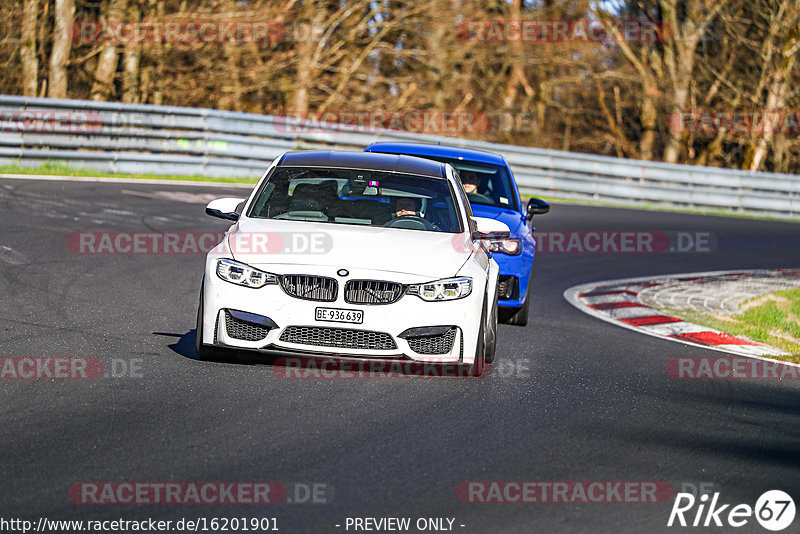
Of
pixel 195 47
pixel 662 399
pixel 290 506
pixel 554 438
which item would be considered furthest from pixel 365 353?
pixel 195 47

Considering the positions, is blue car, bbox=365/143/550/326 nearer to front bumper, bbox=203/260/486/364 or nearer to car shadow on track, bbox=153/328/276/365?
car shadow on track, bbox=153/328/276/365

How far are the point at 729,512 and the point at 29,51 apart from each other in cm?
2321

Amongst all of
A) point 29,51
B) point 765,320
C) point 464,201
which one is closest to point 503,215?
point 464,201

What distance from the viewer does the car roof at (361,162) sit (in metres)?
8.62

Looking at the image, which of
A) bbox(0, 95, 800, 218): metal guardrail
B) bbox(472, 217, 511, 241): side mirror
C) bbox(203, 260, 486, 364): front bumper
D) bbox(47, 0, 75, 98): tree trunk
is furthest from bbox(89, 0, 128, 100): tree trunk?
bbox(203, 260, 486, 364): front bumper

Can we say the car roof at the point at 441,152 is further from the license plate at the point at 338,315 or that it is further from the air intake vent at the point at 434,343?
the license plate at the point at 338,315

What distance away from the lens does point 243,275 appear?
24.2 ft

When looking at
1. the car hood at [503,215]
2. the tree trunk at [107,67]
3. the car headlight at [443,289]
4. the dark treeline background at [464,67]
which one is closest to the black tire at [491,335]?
the car headlight at [443,289]

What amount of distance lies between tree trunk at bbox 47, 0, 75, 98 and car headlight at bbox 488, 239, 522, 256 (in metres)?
17.0

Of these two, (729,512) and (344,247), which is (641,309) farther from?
(729,512)

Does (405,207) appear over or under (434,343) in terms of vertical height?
over

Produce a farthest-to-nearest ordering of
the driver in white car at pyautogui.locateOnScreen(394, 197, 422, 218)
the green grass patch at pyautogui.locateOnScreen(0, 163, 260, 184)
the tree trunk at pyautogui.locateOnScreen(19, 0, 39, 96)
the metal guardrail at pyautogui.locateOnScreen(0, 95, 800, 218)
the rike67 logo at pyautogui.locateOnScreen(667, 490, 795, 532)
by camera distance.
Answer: the tree trunk at pyautogui.locateOnScreen(19, 0, 39, 96) < the metal guardrail at pyautogui.locateOnScreen(0, 95, 800, 218) < the green grass patch at pyautogui.locateOnScreen(0, 163, 260, 184) < the driver in white car at pyautogui.locateOnScreen(394, 197, 422, 218) < the rike67 logo at pyautogui.locateOnScreen(667, 490, 795, 532)

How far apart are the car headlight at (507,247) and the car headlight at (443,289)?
9.90 ft

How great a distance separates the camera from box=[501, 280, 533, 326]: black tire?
10.8 meters
